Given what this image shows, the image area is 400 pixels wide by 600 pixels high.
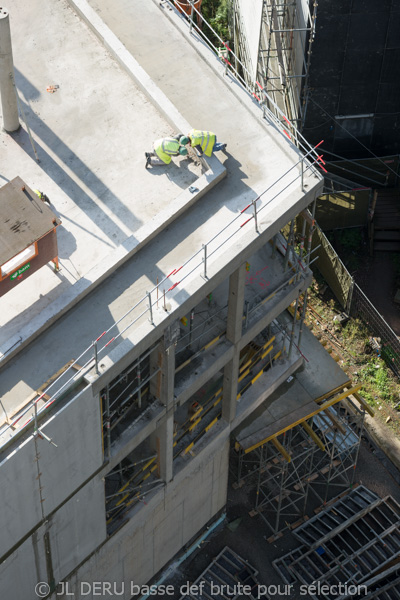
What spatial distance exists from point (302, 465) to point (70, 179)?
54.9ft

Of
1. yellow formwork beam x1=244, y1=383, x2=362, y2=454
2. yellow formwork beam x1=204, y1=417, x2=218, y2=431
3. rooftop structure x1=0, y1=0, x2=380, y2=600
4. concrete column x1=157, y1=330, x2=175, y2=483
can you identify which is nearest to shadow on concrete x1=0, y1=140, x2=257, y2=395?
rooftop structure x1=0, y1=0, x2=380, y2=600

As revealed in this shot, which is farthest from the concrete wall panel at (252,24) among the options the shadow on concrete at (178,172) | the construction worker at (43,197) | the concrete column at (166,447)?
the concrete column at (166,447)

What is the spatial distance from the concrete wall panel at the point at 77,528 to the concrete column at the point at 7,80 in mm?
12434

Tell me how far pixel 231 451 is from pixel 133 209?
1446 centimetres

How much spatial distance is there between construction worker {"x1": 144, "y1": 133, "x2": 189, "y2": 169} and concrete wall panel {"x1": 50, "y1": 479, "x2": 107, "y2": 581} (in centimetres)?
1070

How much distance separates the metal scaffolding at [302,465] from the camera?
133 feet

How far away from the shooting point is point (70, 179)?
33438 millimetres

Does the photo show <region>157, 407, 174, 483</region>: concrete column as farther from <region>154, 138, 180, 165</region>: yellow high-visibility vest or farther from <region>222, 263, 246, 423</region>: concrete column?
<region>154, 138, 180, 165</region>: yellow high-visibility vest

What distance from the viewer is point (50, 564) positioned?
32.6 m

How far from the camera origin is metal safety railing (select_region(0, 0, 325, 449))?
2714 centimetres

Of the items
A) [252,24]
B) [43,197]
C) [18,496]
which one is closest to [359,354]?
[252,24]

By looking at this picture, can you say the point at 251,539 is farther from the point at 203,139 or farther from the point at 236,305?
the point at 203,139

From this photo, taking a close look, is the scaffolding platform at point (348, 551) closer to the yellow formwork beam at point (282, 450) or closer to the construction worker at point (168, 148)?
the yellow formwork beam at point (282, 450)

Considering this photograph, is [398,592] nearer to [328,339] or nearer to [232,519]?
[232,519]
